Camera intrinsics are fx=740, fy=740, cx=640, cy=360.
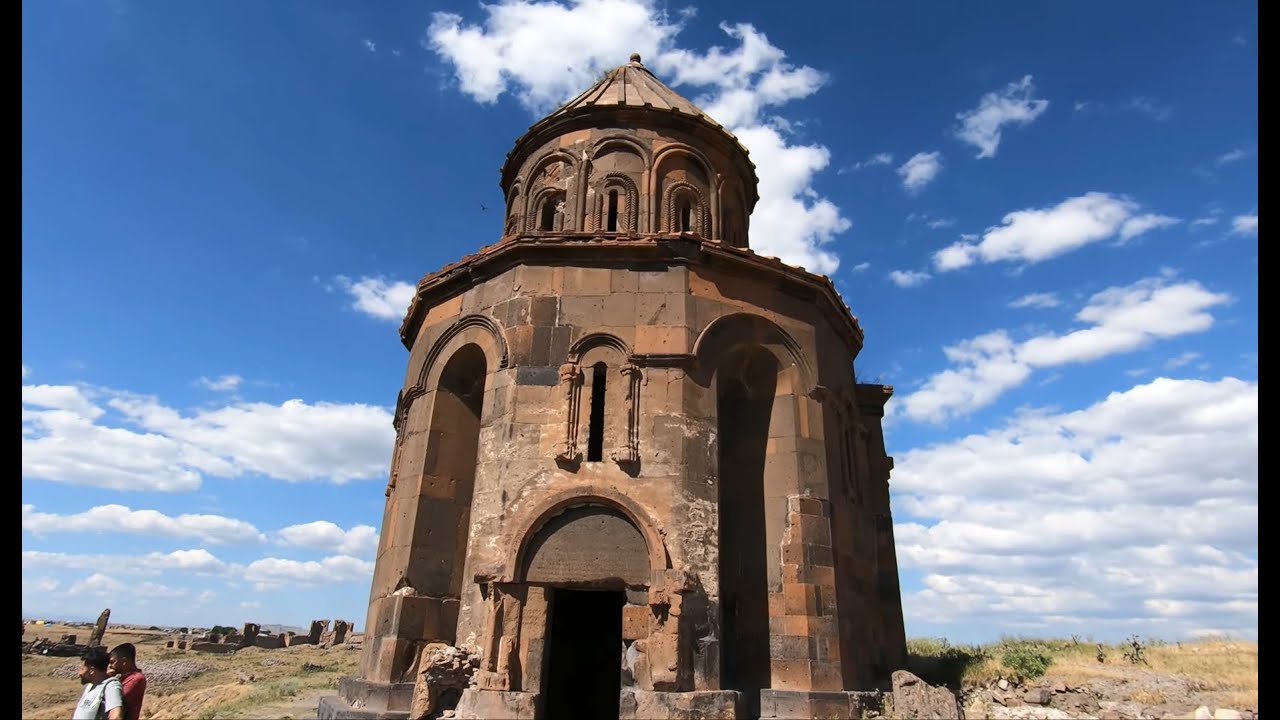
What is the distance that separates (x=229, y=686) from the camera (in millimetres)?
13484

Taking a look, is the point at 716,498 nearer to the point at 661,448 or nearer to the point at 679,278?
the point at 661,448

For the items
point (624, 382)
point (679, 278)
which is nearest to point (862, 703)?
point (624, 382)

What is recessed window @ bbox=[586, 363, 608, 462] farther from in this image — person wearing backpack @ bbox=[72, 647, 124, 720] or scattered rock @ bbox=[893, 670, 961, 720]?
person wearing backpack @ bbox=[72, 647, 124, 720]

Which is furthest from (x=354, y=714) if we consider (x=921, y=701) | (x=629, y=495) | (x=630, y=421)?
(x=921, y=701)

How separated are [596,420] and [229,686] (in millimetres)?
9837

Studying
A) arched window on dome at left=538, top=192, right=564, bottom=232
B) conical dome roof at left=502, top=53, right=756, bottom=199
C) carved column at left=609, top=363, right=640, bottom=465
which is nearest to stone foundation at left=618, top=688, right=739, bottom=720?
carved column at left=609, top=363, right=640, bottom=465

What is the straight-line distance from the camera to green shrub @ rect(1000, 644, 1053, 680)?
10036 mm

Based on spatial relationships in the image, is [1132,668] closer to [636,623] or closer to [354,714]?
[636,623]

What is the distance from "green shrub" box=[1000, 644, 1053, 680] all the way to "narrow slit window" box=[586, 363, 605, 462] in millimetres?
6526

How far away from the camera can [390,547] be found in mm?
9688

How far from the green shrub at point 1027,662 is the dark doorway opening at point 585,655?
219 inches

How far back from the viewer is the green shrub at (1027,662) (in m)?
10.0
